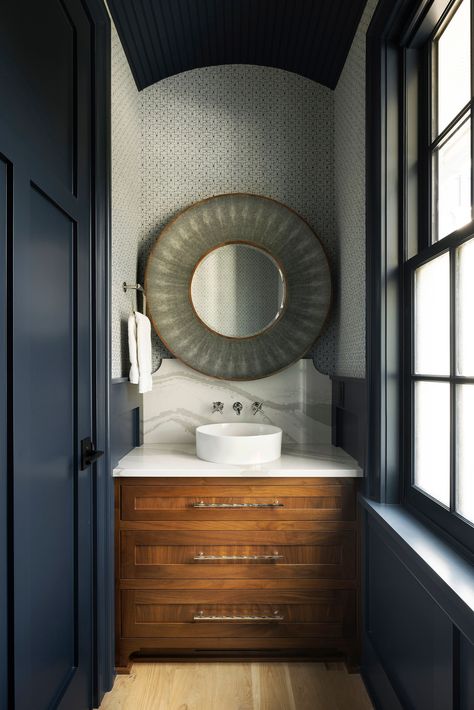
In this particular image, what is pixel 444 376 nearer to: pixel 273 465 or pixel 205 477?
pixel 273 465

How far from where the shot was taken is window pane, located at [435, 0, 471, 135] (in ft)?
4.22

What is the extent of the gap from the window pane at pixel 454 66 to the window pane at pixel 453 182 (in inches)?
3.0

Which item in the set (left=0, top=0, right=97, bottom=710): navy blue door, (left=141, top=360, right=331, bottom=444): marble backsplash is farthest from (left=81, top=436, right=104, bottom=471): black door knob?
(left=141, top=360, right=331, bottom=444): marble backsplash

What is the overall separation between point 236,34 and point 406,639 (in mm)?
2427

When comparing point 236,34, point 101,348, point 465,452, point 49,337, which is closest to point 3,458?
point 49,337

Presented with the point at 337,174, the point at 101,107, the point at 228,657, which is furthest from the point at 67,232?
the point at 228,657

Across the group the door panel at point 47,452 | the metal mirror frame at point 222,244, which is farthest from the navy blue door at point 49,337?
the metal mirror frame at point 222,244

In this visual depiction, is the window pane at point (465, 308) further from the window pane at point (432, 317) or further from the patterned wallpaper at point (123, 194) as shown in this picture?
the patterned wallpaper at point (123, 194)

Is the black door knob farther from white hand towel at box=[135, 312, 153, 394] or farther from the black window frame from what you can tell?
the black window frame

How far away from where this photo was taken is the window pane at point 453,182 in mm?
1282

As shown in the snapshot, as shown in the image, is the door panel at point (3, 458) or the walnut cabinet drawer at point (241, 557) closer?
the door panel at point (3, 458)

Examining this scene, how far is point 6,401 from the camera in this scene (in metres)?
1.09

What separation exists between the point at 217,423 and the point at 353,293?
89cm

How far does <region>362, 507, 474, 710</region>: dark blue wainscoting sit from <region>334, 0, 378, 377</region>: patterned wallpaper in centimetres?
70
